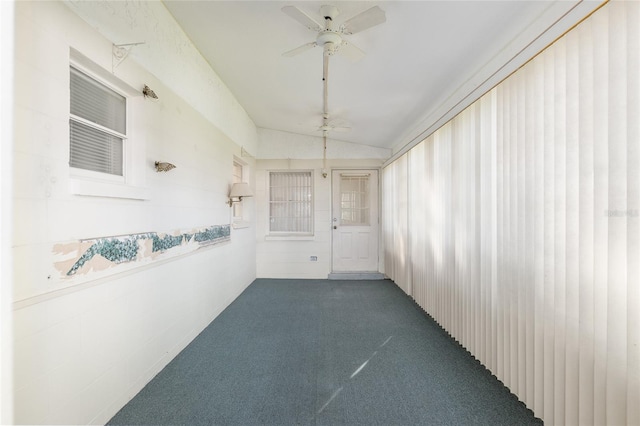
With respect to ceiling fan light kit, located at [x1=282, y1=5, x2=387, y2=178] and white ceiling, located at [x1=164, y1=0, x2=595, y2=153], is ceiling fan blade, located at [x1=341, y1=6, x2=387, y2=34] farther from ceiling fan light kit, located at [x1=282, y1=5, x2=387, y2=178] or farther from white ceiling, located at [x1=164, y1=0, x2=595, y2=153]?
white ceiling, located at [x1=164, y1=0, x2=595, y2=153]

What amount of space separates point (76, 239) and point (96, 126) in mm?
704

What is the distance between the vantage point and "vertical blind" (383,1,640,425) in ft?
3.82

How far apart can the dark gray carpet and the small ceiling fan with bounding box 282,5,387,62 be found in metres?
2.54

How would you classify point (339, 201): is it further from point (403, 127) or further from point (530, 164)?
point (530, 164)

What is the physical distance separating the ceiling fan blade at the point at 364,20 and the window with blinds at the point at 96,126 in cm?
163

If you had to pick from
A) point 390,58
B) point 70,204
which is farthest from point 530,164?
point 70,204

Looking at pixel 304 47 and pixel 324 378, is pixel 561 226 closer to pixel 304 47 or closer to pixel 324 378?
pixel 324 378

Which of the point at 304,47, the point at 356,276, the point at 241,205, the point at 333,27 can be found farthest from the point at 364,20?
the point at 356,276

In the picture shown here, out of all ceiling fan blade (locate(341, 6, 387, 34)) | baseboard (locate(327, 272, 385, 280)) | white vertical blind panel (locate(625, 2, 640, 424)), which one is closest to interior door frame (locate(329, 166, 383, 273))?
baseboard (locate(327, 272, 385, 280))

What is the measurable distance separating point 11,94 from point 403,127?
4.21m

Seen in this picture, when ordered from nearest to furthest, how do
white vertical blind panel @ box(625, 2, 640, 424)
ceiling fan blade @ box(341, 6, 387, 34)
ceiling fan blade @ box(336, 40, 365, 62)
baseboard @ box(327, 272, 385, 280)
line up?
white vertical blind panel @ box(625, 2, 640, 424) < ceiling fan blade @ box(341, 6, 387, 34) < ceiling fan blade @ box(336, 40, 365, 62) < baseboard @ box(327, 272, 385, 280)

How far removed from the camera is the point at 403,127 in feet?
14.2

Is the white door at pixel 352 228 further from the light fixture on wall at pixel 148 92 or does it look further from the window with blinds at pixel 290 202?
the light fixture on wall at pixel 148 92

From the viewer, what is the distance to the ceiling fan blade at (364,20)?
1710 mm
